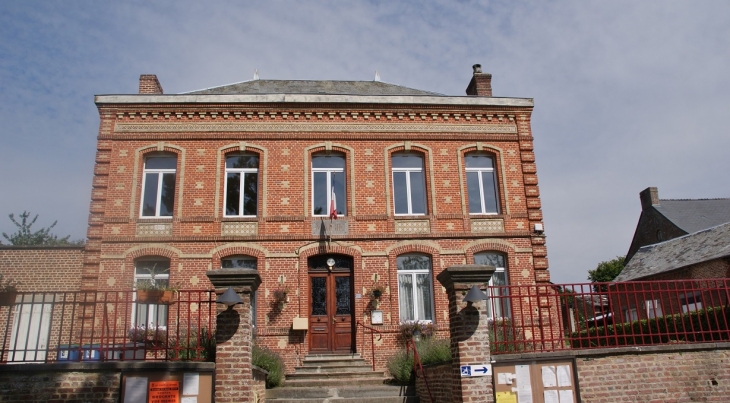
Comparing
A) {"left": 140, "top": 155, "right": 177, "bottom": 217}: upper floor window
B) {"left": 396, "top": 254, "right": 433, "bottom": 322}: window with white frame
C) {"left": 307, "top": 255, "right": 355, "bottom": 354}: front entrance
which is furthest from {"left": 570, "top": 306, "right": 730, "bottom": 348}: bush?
{"left": 140, "top": 155, "right": 177, "bottom": 217}: upper floor window

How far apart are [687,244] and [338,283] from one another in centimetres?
1538

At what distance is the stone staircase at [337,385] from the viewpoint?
1062 centimetres

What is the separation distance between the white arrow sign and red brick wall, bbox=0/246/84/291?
417 inches

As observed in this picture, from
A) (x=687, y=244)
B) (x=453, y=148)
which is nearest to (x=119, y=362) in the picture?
(x=453, y=148)

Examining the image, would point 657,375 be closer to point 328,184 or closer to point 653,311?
point 653,311

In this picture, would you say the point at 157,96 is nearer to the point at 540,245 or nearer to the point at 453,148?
the point at 453,148

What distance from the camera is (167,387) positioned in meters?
7.71

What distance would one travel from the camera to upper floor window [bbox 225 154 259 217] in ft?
49.7

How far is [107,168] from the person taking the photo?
49.3ft

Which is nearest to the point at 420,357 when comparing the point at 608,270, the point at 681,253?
the point at 681,253

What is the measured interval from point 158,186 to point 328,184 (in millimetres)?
4586

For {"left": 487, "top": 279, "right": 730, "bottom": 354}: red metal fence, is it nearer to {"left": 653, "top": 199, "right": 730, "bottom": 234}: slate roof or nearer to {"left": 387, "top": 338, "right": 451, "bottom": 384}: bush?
{"left": 387, "top": 338, "right": 451, "bottom": 384}: bush

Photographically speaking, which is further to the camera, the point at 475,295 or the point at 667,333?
the point at 667,333

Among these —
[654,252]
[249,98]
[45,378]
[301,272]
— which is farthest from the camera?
[654,252]
